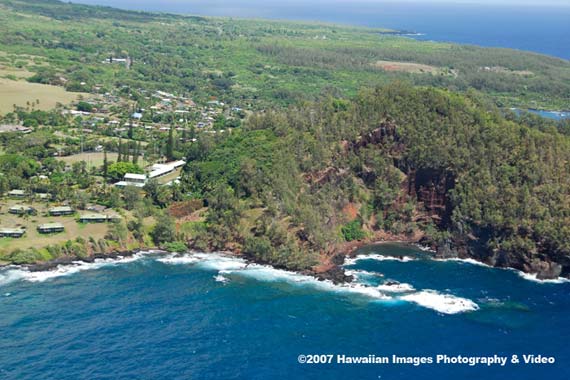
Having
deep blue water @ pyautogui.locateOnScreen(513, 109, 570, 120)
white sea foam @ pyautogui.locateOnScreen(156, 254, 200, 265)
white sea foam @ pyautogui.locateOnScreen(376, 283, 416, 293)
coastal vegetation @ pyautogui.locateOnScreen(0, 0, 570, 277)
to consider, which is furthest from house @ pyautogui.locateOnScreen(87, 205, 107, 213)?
deep blue water @ pyautogui.locateOnScreen(513, 109, 570, 120)

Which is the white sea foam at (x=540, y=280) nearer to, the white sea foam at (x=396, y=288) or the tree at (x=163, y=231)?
the white sea foam at (x=396, y=288)

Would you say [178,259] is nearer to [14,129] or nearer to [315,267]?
[315,267]

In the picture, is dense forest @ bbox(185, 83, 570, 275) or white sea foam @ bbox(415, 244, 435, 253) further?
white sea foam @ bbox(415, 244, 435, 253)

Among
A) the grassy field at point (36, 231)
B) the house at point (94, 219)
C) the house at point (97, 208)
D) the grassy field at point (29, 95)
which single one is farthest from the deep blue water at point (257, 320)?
the grassy field at point (29, 95)

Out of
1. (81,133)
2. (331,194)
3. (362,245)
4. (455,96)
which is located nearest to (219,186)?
(331,194)

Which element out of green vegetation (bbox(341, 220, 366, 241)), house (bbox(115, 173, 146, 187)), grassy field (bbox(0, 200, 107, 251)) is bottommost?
grassy field (bbox(0, 200, 107, 251))

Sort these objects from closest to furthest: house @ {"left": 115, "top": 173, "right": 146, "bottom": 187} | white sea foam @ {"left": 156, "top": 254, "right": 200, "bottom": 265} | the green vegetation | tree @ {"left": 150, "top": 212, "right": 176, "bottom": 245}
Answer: white sea foam @ {"left": 156, "top": 254, "right": 200, "bottom": 265}
tree @ {"left": 150, "top": 212, "right": 176, "bottom": 245}
the green vegetation
house @ {"left": 115, "top": 173, "right": 146, "bottom": 187}

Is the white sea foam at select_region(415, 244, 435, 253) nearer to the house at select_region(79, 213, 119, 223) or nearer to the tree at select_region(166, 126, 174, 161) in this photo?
the house at select_region(79, 213, 119, 223)
